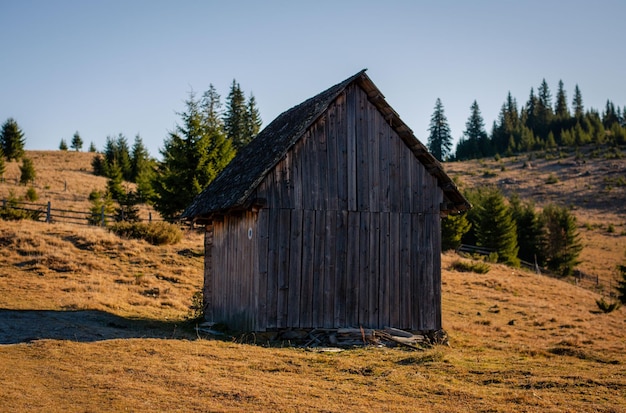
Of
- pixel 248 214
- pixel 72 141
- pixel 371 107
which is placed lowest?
pixel 248 214

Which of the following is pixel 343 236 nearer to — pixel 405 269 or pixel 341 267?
pixel 341 267

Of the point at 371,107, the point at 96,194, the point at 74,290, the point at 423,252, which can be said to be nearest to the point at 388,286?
the point at 423,252

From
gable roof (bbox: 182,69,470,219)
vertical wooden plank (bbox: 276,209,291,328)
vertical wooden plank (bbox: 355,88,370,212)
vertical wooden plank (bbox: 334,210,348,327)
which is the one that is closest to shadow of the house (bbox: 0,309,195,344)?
vertical wooden plank (bbox: 276,209,291,328)

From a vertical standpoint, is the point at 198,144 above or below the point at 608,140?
below

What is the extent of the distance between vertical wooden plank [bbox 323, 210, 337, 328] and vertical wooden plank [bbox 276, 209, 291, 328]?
1079 mm

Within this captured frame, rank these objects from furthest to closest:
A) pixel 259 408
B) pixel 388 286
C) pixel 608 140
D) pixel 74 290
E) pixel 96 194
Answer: pixel 608 140, pixel 96 194, pixel 74 290, pixel 388 286, pixel 259 408

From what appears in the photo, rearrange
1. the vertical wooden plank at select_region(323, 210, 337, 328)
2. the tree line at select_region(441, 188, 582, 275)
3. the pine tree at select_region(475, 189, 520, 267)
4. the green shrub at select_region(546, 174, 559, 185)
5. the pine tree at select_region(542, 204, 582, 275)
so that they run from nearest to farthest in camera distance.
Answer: the vertical wooden plank at select_region(323, 210, 337, 328) < the tree line at select_region(441, 188, 582, 275) < the pine tree at select_region(475, 189, 520, 267) < the pine tree at select_region(542, 204, 582, 275) < the green shrub at select_region(546, 174, 559, 185)

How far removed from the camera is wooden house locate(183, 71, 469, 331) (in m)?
16.0

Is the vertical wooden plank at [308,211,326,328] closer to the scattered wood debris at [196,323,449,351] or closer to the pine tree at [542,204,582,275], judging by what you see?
the scattered wood debris at [196,323,449,351]

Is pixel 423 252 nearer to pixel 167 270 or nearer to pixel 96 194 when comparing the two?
pixel 167 270

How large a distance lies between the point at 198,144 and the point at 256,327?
77.2 ft

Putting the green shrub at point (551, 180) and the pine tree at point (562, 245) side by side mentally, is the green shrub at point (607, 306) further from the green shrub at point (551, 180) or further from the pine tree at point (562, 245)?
the green shrub at point (551, 180)

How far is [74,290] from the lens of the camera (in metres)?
22.7

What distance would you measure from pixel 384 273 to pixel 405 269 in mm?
653
